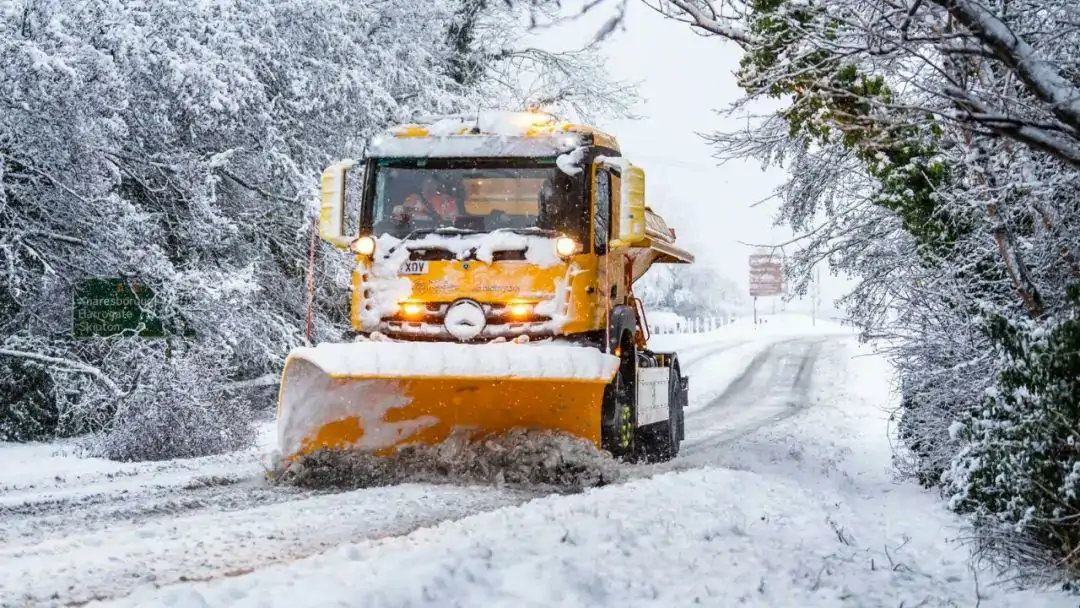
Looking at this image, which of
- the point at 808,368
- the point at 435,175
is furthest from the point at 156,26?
the point at 808,368

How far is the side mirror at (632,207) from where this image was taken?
30.4ft

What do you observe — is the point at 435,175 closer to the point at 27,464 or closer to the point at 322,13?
the point at 27,464

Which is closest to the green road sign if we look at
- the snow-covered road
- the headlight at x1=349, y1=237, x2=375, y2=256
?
the snow-covered road

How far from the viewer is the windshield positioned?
31.1 ft

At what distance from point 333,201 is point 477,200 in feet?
4.08

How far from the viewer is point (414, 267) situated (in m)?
9.41

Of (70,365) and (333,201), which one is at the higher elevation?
(333,201)

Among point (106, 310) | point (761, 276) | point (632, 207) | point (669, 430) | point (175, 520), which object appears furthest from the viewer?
point (761, 276)

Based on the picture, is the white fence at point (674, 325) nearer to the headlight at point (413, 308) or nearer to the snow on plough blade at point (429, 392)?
the headlight at point (413, 308)

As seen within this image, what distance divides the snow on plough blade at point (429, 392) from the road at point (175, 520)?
0.67m

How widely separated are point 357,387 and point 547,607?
4.46 metres

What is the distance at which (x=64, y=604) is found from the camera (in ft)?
14.9

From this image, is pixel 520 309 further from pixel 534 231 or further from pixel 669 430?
pixel 669 430

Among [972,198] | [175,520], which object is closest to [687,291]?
[972,198]
